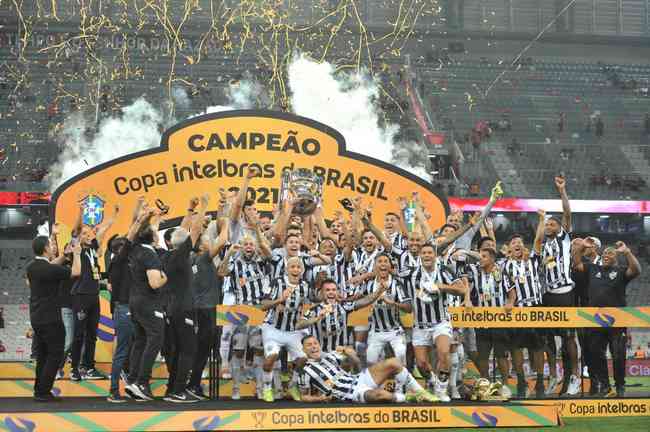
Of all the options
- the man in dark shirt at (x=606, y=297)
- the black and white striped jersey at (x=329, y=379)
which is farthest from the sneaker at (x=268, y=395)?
the man in dark shirt at (x=606, y=297)

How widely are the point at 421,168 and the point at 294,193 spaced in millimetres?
22978

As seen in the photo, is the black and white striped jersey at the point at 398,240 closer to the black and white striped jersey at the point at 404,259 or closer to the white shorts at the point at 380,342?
the black and white striped jersey at the point at 404,259

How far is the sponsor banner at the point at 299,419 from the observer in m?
9.60

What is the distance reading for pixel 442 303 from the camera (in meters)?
12.2

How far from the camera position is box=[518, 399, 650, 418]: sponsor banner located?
1225 centimetres

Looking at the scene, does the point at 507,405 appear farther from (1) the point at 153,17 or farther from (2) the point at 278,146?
(1) the point at 153,17

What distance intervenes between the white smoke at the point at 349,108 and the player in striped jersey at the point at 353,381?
21880 mm

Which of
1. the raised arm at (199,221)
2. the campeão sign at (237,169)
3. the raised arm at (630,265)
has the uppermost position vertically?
the campeão sign at (237,169)

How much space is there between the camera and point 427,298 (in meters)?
12.1

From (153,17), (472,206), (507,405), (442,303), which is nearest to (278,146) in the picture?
(442,303)

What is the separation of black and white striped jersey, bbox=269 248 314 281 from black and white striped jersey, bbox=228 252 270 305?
5.4 inches

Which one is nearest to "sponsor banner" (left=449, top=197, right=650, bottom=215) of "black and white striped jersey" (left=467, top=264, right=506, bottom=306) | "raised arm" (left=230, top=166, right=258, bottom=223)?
"black and white striped jersey" (left=467, top=264, right=506, bottom=306)

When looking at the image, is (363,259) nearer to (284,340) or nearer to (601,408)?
(284,340)

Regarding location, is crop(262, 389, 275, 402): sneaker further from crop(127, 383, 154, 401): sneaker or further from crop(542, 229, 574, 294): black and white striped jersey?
crop(542, 229, 574, 294): black and white striped jersey
